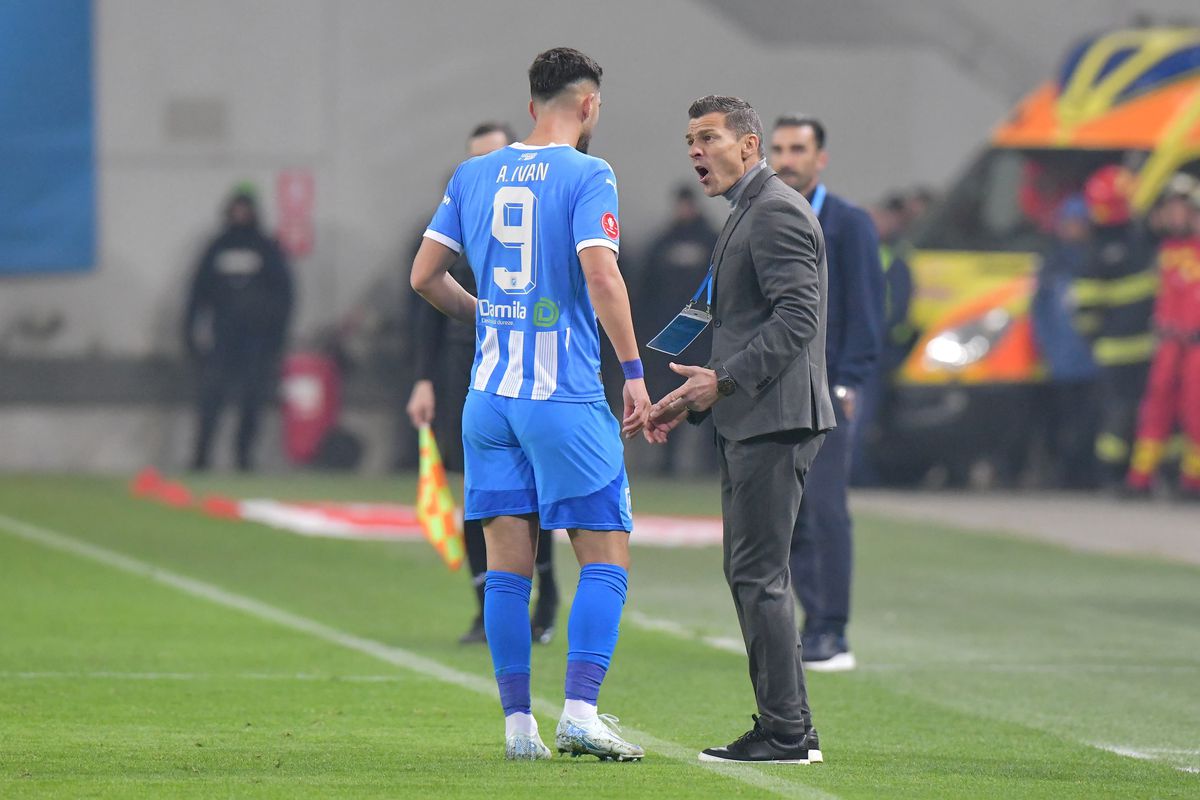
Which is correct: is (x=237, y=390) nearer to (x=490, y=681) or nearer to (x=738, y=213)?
(x=490, y=681)

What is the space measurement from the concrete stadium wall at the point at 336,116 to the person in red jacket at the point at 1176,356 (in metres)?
5.11

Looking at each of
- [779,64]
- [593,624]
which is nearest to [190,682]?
[593,624]

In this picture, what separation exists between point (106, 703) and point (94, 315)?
14.6 meters

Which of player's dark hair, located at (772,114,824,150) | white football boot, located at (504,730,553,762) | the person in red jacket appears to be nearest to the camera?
white football boot, located at (504,730,553,762)

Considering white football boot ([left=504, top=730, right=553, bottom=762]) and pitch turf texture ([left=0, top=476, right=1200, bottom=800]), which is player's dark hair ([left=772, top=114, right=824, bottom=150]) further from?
white football boot ([left=504, top=730, right=553, bottom=762])

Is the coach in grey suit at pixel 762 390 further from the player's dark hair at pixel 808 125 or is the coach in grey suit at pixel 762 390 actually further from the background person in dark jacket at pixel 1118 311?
the background person in dark jacket at pixel 1118 311

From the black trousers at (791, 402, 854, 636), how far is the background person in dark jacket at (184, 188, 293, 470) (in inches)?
506

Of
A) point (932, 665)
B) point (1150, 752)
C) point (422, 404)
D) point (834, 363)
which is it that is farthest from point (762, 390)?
point (422, 404)

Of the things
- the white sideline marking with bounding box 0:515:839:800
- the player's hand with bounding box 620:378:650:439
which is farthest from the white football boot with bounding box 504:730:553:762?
the player's hand with bounding box 620:378:650:439

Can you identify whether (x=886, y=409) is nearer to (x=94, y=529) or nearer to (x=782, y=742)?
(x=94, y=529)

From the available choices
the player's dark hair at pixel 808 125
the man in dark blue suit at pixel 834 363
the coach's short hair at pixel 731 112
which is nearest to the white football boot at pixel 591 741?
the coach's short hair at pixel 731 112

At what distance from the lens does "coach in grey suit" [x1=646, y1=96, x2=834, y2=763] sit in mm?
6629

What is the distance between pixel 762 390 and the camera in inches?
263

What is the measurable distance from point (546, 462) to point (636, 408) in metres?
0.29
